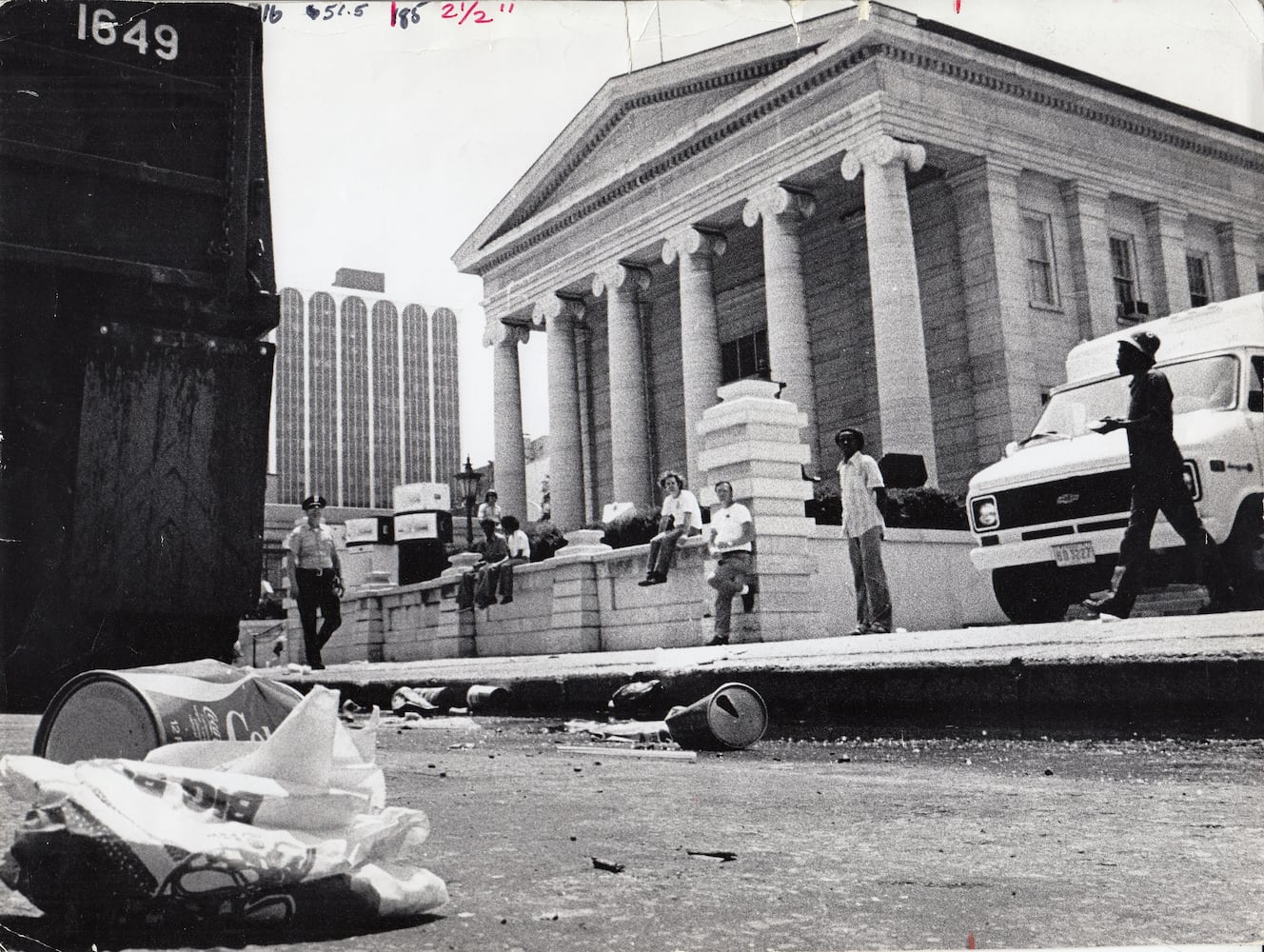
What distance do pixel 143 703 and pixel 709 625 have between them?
11.1m

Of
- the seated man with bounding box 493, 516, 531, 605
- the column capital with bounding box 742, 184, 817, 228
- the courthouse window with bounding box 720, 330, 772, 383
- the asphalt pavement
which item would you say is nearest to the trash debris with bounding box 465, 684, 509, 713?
the asphalt pavement

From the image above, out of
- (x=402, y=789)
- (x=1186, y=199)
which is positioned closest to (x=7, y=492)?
(x=402, y=789)

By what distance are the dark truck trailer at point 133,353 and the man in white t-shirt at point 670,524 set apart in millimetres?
9821

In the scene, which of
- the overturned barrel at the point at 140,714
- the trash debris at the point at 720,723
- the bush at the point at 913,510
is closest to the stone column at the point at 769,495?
the bush at the point at 913,510

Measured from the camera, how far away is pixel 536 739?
6.00 m

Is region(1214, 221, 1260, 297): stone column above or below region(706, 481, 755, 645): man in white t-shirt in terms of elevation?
above

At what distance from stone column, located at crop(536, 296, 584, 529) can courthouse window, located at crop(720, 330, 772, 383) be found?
14.3 feet

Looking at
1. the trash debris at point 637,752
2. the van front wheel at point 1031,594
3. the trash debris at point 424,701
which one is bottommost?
the trash debris at point 637,752

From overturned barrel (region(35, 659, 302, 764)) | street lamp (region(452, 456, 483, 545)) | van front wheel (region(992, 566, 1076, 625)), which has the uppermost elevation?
street lamp (region(452, 456, 483, 545))

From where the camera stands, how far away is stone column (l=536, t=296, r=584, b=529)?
99.8 feet

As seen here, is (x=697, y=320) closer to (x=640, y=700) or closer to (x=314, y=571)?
(x=314, y=571)

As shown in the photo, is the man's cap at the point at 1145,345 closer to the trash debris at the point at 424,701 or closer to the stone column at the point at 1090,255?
the trash debris at the point at 424,701

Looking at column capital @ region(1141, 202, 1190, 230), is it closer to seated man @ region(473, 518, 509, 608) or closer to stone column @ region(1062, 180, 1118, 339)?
stone column @ region(1062, 180, 1118, 339)

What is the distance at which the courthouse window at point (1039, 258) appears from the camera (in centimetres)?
2316
